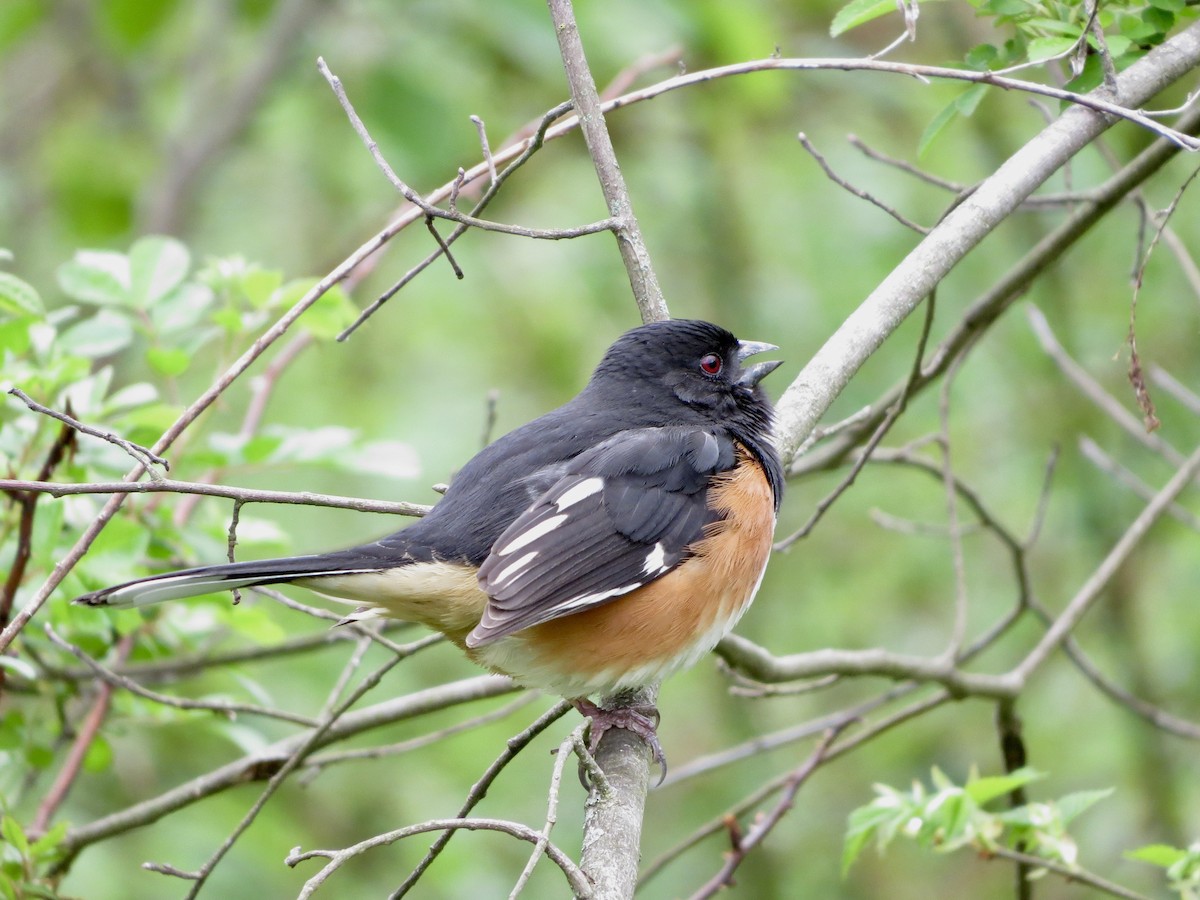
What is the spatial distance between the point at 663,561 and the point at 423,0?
2867 millimetres

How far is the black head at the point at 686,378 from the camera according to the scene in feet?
9.95

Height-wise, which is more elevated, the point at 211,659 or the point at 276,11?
the point at 276,11

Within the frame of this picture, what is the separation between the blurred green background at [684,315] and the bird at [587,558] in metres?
1.53

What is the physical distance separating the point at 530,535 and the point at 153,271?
1.03 metres

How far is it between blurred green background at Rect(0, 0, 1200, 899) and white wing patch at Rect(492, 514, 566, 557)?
165cm

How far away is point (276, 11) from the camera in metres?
4.94

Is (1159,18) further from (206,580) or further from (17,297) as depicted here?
(17,297)

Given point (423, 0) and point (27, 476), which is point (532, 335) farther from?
point (27, 476)

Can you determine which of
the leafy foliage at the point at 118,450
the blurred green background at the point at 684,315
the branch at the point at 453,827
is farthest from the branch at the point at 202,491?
the blurred green background at the point at 684,315

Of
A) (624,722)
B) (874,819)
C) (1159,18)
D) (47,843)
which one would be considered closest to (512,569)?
(624,722)

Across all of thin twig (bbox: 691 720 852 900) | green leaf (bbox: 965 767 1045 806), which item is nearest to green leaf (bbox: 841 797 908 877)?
green leaf (bbox: 965 767 1045 806)

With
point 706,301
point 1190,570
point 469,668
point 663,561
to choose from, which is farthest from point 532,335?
point 663,561

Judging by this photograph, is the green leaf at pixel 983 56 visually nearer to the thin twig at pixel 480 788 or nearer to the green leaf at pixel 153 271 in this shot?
the thin twig at pixel 480 788

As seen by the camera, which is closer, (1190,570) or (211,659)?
(211,659)
